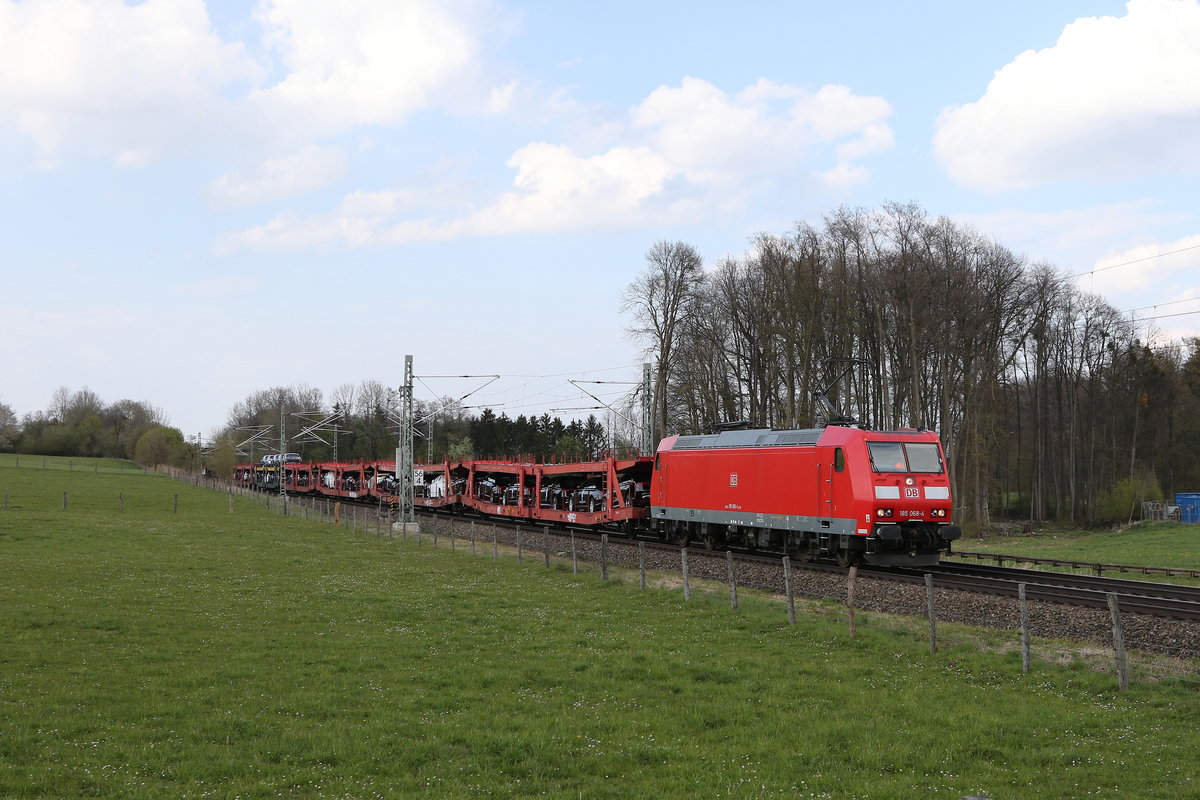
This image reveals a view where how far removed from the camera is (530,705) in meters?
10.7

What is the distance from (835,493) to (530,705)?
14.0 m

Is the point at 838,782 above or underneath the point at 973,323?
underneath

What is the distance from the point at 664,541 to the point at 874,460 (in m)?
11.9

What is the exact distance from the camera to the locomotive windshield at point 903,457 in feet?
74.6

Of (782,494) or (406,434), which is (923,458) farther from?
(406,434)

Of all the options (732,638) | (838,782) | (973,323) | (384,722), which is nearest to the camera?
(838,782)

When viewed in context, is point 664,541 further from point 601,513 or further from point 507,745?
point 507,745

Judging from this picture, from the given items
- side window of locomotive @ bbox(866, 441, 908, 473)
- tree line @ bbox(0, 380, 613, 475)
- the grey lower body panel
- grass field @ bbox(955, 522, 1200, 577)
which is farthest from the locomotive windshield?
tree line @ bbox(0, 380, 613, 475)

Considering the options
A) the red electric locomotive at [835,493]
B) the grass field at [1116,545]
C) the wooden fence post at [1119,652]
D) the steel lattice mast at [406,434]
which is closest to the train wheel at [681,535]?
the red electric locomotive at [835,493]

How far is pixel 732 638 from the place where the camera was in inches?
581

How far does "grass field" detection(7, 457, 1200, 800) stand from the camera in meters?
8.16

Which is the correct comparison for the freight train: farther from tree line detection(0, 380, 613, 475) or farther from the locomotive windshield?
tree line detection(0, 380, 613, 475)

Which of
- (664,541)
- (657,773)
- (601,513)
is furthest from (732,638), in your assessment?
(601,513)

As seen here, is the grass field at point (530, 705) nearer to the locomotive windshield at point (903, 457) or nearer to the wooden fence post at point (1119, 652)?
the wooden fence post at point (1119, 652)
